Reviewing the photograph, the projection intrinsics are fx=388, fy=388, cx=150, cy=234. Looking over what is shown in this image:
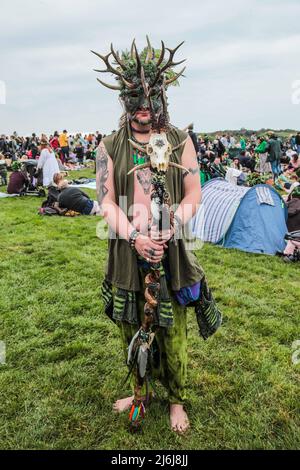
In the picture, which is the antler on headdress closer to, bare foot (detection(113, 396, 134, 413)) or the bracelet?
the bracelet

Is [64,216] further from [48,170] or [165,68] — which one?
[165,68]

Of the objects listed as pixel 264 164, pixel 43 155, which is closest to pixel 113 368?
pixel 43 155

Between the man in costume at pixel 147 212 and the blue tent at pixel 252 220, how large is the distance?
4.40 m

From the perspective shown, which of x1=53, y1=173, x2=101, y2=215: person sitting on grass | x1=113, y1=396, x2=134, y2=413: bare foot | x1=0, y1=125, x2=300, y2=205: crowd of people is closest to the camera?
x1=113, y1=396, x2=134, y2=413: bare foot

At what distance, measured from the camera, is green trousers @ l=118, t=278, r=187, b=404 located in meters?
2.49

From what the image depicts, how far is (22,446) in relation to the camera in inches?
97.2

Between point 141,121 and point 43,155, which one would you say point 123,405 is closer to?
point 141,121

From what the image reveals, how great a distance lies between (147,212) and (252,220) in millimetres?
4776

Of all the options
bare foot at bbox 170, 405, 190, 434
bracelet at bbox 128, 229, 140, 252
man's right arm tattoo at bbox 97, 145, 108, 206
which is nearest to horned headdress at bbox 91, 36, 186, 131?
man's right arm tattoo at bbox 97, 145, 108, 206

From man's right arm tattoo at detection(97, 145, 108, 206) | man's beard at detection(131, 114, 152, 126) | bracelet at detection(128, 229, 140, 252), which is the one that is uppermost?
man's beard at detection(131, 114, 152, 126)

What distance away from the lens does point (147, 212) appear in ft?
7.42

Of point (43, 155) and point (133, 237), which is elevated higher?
point (43, 155)

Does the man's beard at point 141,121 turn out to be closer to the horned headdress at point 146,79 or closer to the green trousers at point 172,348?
the horned headdress at point 146,79

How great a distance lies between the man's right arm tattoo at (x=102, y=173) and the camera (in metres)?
2.25
